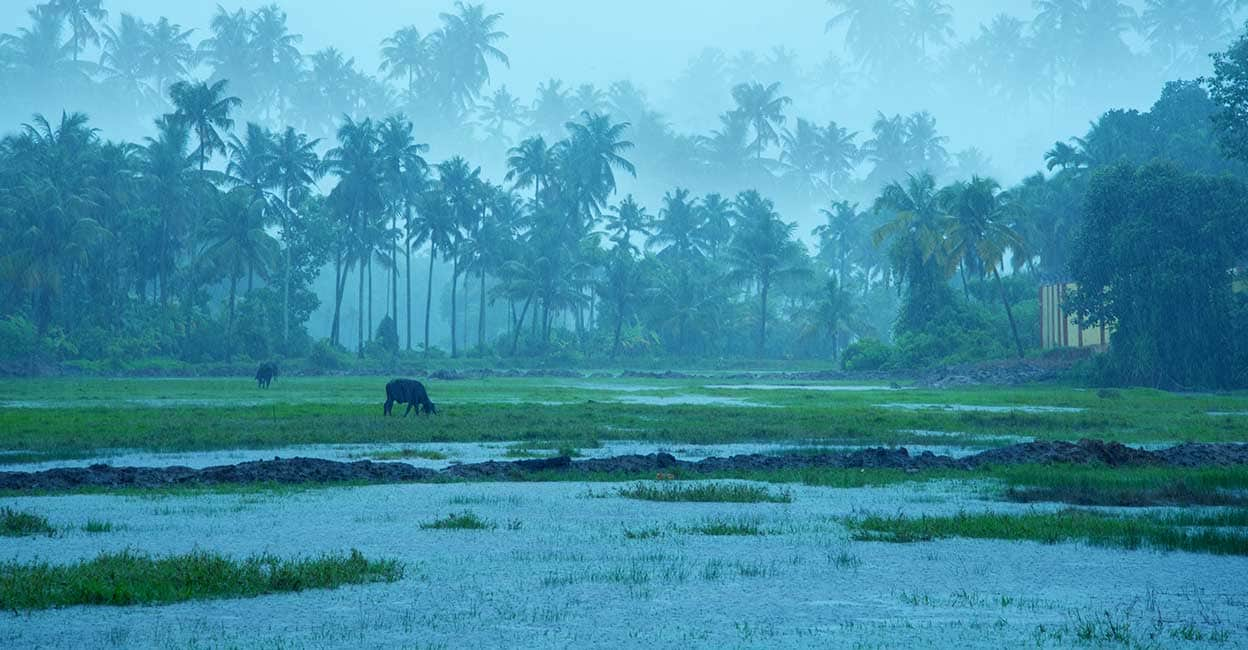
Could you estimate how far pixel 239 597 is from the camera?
9680 millimetres

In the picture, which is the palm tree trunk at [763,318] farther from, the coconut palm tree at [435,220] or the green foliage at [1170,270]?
the green foliage at [1170,270]

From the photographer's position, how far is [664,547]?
12289 mm

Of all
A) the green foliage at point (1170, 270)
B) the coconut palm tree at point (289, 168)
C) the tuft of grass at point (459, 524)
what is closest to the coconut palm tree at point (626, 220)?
the coconut palm tree at point (289, 168)

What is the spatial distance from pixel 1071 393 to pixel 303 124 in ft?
430

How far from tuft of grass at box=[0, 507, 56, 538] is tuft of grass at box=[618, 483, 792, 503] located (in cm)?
713

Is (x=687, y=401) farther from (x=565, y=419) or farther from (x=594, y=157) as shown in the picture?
(x=594, y=157)

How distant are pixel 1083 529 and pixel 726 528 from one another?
381cm

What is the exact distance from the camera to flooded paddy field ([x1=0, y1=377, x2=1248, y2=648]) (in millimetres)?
8633

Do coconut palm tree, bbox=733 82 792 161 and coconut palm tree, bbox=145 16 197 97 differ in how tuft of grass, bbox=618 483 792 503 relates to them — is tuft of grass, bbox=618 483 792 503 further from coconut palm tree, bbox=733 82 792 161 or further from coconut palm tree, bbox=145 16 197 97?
coconut palm tree, bbox=145 16 197 97

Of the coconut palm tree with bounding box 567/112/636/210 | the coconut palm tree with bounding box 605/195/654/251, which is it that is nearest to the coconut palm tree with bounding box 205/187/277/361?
the coconut palm tree with bounding box 567/112/636/210

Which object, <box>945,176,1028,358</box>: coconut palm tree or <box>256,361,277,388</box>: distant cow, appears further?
<box>945,176,1028,358</box>: coconut palm tree

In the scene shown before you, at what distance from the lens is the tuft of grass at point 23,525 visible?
12781 millimetres

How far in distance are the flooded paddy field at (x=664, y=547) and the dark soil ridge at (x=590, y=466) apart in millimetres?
832

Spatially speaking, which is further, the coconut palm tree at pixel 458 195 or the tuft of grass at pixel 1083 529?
the coconut palm tree at pixel 458 195
